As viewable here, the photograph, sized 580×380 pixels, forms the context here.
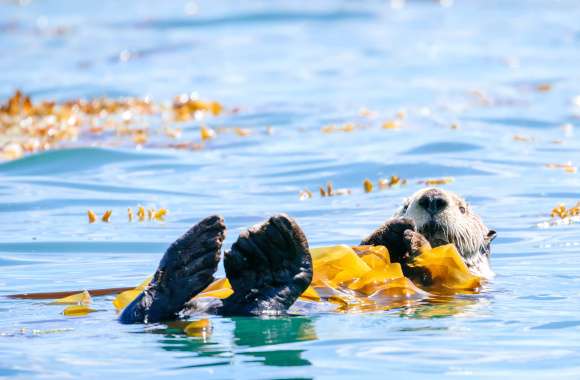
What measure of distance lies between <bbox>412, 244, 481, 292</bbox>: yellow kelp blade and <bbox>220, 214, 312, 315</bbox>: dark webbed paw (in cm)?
98

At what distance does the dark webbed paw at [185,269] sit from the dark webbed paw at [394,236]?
112cm

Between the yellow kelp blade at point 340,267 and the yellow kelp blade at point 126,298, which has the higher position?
the yellow kelp blade at point 340,267

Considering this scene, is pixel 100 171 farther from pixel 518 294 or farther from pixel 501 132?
pixel 518 294

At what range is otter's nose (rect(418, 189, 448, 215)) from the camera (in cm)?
581

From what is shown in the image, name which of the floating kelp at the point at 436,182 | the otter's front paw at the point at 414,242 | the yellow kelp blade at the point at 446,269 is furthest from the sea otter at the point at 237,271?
the floating kelp at the point at 436,182

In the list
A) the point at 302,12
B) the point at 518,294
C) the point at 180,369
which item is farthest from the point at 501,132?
the point at 302,12

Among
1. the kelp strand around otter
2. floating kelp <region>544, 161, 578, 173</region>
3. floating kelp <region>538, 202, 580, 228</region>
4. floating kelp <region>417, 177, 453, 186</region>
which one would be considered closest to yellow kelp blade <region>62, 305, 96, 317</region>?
the kelp strand around otter

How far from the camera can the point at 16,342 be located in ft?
15.1

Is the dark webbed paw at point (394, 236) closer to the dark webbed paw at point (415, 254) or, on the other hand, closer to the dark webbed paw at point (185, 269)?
the dark webbed paw at point (415, 254)

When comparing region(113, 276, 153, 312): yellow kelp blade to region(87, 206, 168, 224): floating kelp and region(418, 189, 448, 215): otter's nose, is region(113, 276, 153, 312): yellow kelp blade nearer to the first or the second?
region(418, 189, 448, 215): otter's nose

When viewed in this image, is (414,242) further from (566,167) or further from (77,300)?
(566,167)

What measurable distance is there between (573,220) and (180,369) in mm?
4950

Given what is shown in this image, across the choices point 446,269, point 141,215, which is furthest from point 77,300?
point 141,215

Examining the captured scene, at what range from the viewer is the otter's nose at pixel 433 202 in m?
5.81
